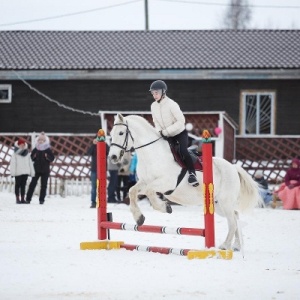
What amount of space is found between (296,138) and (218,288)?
19.8 m

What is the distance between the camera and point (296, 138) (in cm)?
2730

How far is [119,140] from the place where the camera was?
439 inches

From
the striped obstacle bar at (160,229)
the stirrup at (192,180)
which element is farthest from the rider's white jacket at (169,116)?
the striped obstacle bar at (160,229)

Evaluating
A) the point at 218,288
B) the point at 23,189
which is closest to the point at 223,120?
the point at 23,189

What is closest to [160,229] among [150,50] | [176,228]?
[176,228]

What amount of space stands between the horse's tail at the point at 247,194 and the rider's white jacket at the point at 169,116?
1535mm

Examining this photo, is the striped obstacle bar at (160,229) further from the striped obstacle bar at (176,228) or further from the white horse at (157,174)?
the white horse at (157,174)

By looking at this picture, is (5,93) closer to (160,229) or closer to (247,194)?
(247,194)

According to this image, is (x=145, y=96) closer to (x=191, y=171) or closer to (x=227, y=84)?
(x=227, y=84)

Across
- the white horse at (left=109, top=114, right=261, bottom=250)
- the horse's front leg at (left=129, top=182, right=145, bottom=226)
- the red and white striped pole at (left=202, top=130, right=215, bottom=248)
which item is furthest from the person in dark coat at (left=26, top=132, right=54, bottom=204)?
the red and white striped pole at (left=202, top=130, right=215, bottom=248)

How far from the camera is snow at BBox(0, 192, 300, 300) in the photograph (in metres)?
7.78

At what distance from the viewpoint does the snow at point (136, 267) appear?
7.78 m

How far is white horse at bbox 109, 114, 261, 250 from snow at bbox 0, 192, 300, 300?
25.7 inches

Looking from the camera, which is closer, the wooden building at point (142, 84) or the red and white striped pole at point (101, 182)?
the red and white striped pole at point (101, 182)
